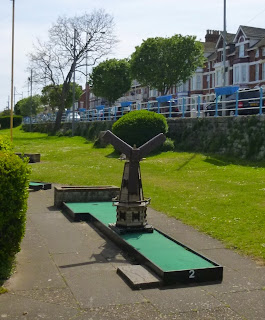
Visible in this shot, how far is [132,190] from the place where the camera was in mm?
7598

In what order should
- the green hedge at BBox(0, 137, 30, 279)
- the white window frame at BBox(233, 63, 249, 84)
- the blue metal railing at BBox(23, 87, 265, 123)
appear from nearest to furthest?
the green hedge at BBox(0, 137, 30, 279) → the blue metal railing at BBox(23, 87, 265, 123) → the white window frame at BBox(233, 63, 249, 84)

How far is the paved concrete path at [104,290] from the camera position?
4.70 m

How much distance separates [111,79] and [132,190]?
5751cm

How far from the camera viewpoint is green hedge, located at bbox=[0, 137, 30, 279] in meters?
5.54

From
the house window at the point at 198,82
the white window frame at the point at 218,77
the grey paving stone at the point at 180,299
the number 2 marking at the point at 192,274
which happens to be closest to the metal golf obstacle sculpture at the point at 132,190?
the number 2 marking at the point at 192,274

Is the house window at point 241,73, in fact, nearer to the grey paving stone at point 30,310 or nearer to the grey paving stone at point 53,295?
the grey paving stone at point 53,295

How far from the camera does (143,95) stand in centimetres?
8831

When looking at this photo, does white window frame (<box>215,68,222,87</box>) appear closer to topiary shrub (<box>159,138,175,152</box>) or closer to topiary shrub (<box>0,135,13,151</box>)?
topiary shrub (<box>159,138,175,152</box>)

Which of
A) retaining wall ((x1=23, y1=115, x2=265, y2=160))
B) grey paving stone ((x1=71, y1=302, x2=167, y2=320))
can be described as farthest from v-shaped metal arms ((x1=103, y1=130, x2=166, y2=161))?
retaining wall ((x1=23, y1=115, x2=265, y2=160))

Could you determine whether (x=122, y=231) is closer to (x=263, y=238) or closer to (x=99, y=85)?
(x=263, y=238)

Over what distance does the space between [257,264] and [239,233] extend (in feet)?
5.12

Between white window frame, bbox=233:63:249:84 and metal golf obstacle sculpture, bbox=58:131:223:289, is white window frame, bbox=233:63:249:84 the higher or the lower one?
the higher one

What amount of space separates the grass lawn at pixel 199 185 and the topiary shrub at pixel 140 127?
1235 mm

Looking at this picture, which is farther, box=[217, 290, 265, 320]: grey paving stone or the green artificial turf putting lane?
the green artificial turf putting lane
